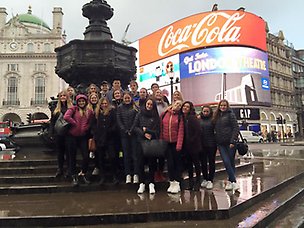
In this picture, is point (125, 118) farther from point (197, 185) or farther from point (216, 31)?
point (216, 31)

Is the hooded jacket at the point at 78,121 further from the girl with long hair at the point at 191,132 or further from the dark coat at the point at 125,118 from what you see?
the girl with long hair at the point at 191,132

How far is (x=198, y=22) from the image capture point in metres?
43.5

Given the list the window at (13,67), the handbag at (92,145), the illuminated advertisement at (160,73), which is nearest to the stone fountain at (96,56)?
the handbag at (92,145)

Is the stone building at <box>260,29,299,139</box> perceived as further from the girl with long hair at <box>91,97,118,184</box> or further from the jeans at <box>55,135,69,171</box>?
the jeans at <box>55,135,69,171</box>

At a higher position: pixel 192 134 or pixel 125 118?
pixel 125 118

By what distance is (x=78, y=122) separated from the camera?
527 cm

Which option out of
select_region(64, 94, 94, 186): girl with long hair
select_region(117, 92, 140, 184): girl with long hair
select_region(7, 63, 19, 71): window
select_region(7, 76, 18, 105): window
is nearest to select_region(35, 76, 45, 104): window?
select_region(7, 76, 18, 105): window

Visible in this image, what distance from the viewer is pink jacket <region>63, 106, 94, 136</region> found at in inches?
206

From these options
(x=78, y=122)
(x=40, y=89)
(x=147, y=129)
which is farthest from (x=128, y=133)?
(x=40, y=89)

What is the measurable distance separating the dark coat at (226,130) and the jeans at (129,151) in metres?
1.59

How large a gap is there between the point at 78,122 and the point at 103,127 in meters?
0.48

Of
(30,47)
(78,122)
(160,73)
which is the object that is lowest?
(78,122)

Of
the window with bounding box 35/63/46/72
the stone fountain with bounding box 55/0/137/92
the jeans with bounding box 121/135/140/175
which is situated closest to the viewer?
the jeans with bounding box 121/135/140/175

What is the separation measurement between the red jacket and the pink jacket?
4.60 feet
